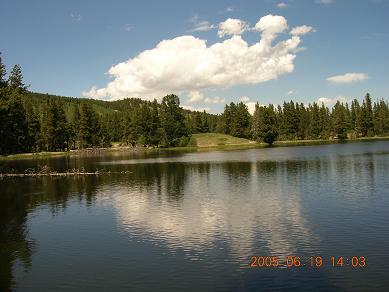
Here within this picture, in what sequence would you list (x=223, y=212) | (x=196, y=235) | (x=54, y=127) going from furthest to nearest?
(x=54, y=127) → (x=223, y=212) → (x=196, y=235)

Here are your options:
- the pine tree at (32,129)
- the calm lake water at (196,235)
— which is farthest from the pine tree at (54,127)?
the calm lake water at (196,235)

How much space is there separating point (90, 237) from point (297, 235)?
17.2 m

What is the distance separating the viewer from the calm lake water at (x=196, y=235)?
80.5ft

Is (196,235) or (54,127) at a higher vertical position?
(54,127)

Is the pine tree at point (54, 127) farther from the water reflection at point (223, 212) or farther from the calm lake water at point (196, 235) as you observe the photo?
the water reflection at point (223, 212)

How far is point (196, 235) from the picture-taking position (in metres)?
34.1

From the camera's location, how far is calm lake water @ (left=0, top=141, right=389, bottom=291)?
2453cm

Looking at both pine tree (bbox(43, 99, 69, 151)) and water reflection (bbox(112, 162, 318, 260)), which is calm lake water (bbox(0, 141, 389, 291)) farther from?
pine tree (bbox(43, 99, 69, 151))

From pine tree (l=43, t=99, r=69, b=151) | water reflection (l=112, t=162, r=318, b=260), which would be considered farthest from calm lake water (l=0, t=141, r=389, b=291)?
pine tree (l=43, t=99, r=69, b=151)

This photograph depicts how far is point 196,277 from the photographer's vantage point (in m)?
24.7

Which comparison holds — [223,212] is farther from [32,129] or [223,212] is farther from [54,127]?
[54,127]

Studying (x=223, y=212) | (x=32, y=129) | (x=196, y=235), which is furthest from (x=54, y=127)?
(x=196, y=235)

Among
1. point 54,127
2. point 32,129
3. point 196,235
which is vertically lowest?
point 196,235

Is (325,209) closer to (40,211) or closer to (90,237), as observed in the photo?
(90,237)
